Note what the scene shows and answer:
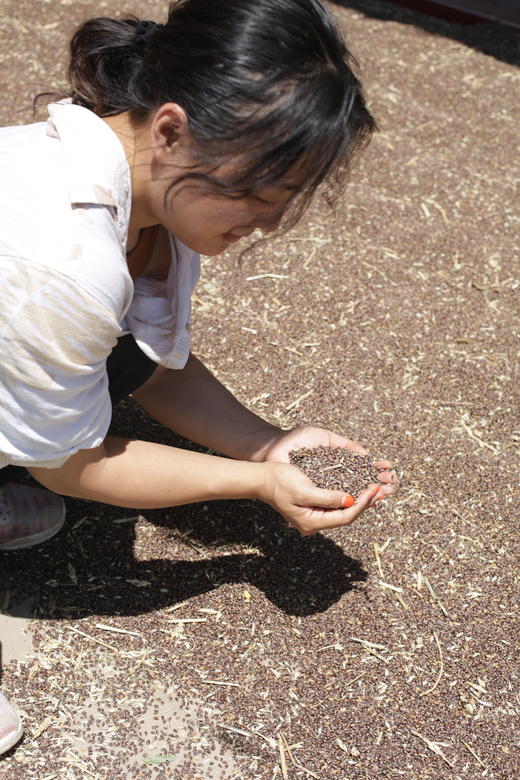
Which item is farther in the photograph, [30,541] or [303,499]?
[30,541]

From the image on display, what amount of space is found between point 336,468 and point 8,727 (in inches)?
36.6

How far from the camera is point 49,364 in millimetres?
1501

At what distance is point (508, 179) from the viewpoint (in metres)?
3.77

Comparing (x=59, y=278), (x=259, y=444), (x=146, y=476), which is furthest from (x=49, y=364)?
(x=259, y=444)

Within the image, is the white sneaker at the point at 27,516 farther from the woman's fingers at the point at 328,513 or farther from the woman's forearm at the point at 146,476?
the woman's fingers at the point at 328,513

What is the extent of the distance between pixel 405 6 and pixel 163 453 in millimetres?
4455

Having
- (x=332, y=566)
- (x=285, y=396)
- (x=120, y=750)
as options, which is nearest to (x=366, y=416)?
(x=285, y=396)

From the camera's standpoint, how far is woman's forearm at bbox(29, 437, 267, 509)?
174 centimetres

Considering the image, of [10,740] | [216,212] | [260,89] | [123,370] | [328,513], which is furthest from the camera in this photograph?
[123,370]

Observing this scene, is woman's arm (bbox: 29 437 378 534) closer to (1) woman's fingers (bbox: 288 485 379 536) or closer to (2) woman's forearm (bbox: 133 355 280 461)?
(1) woman's fingers (bbox: 288 485 379 536)

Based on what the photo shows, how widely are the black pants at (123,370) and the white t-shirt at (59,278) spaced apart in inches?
12.2

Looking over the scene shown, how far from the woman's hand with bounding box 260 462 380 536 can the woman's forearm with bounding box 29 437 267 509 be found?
32 mm

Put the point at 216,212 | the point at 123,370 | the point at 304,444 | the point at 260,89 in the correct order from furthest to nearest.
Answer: the point at 304,444 → the point at 123,370 → the point at 216,212 → the point at 260,89

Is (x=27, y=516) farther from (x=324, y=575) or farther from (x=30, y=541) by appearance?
(x=324, y=575)
